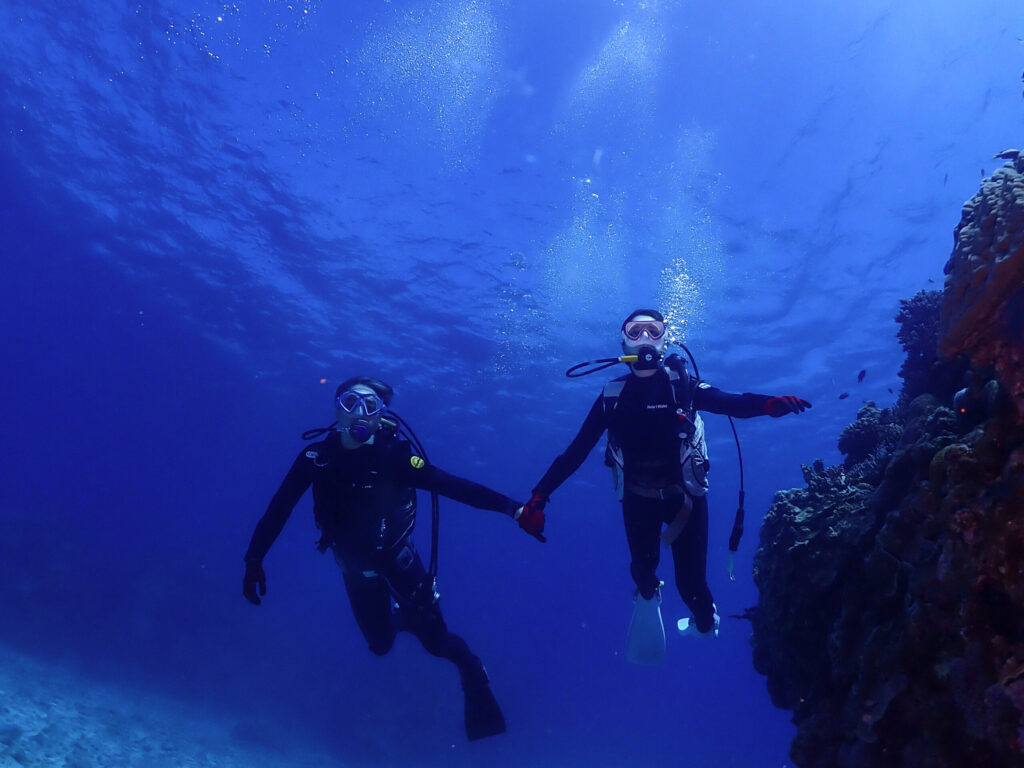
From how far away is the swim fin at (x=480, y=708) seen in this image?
271 inches

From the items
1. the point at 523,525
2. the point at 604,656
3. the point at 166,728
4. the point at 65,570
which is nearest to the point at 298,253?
the point at 166,728

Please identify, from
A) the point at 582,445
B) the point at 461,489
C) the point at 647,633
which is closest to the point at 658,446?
the point at 582,445

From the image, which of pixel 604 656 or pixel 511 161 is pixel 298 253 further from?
pixel 604 656

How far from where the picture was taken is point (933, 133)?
1556cm

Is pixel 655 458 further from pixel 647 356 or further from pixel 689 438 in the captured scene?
pixel 647 356

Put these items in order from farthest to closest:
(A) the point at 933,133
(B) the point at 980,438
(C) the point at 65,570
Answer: (C) the point at 65,570, (A) the point at 933,133, (B) the point at 980,438

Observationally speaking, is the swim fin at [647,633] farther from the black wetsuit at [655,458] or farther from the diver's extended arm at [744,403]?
the diver's extended arm at [744,403]

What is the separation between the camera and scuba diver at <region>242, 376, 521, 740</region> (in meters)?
6.57

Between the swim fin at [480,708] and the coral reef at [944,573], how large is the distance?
355 centimetres

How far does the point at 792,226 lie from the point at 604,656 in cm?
7273

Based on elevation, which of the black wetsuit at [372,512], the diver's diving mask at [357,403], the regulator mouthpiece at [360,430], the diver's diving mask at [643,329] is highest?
the diver's diving mask at [643,329]

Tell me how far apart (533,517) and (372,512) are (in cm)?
224

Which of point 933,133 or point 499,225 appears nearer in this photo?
point 933,133

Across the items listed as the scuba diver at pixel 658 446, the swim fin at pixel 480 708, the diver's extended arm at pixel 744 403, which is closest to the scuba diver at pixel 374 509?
the swim fin at pixel 480 708
